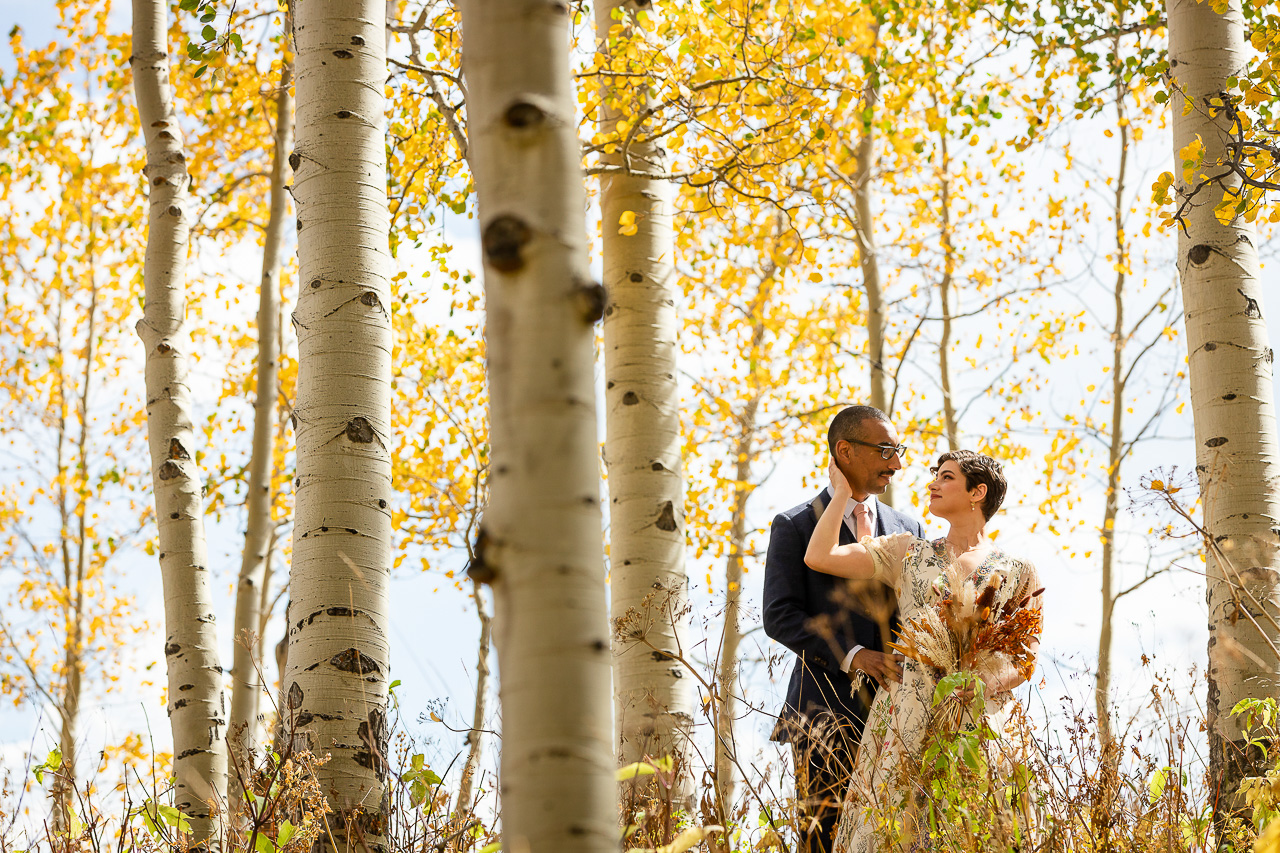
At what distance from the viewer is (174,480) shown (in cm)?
409

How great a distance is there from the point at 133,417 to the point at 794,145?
8.87 meters

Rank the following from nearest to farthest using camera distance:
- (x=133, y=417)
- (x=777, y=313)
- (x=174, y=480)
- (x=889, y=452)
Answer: (x=889, y=452) → (x=174, y=480) → (x=777, y=313) → (x=133, y=417)

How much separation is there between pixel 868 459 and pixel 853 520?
0.92ft

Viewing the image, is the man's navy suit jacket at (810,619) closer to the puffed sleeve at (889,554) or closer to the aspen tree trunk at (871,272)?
the puffed sleeve at (889,554)

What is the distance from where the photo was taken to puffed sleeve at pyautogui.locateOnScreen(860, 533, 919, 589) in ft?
10.6

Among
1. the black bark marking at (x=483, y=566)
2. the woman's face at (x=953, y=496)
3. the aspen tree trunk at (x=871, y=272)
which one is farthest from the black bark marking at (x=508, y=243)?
the aspen tree trunk at (x=871, y=272)

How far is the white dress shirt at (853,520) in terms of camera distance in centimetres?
314

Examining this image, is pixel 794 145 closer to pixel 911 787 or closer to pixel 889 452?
pixel 889 452

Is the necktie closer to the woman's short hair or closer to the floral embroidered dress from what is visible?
the floral embroidered dress

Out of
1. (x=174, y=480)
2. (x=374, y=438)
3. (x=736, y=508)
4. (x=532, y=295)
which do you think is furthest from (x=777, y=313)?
(x=532, y=295)

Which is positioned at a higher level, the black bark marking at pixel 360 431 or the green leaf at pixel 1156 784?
the black bark marking at pixel 360 431

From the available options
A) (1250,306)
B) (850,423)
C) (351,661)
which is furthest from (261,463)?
(1250,306)

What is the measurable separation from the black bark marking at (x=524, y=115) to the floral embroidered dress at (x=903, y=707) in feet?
5.14

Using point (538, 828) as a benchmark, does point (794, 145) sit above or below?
above
